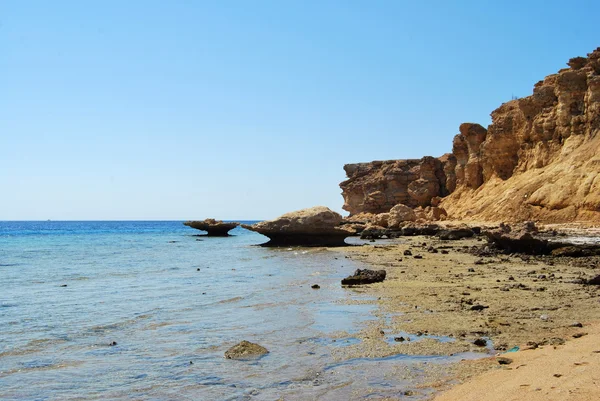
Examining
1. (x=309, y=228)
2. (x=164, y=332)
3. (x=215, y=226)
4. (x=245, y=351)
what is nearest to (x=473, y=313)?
(x=245, y=351)

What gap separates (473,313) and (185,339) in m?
5.79

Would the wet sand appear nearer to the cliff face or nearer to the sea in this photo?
the sea

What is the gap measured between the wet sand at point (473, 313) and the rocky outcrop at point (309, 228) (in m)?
15.8

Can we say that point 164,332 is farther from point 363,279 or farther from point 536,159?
point 536,159

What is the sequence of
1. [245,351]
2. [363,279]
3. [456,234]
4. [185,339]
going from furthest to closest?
1. [456,234]
2. [363,279]
3. [185,339]
4. [245,351]

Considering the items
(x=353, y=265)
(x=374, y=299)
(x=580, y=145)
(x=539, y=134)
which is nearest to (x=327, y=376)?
(x=374, y=299)

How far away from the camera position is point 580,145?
50.5 meters

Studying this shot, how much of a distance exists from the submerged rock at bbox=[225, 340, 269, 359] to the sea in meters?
0.21

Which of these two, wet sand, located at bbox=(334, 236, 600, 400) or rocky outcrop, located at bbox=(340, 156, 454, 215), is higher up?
rocky outcrop, located at bbox=(340, 156, 454, 215)

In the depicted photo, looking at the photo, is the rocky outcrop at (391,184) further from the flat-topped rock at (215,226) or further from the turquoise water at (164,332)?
the turquoise water at (164,332)

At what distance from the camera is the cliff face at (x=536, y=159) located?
46.3m

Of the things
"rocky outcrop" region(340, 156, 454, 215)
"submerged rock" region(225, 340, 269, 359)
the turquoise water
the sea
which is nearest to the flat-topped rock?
"rocky outcrop" region(340, 156, 454, 215)

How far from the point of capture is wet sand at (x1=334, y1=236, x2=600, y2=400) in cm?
843

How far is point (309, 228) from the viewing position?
35.6 m
